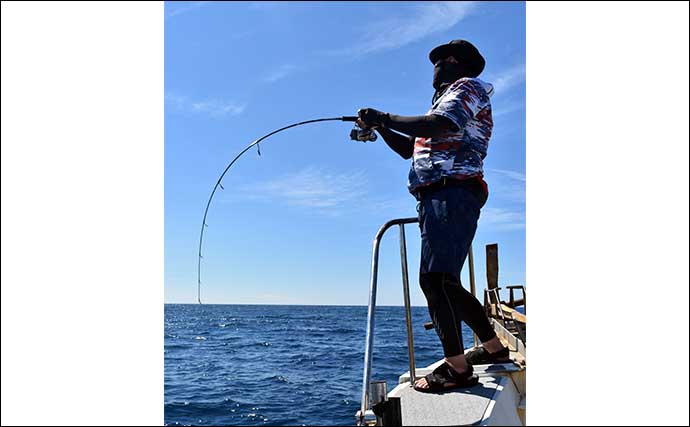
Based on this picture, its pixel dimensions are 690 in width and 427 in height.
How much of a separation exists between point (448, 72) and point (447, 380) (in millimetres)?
1391

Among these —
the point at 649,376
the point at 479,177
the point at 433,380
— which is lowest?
the point at 433,380

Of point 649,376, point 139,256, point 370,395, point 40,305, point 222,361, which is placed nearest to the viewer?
point 649,376

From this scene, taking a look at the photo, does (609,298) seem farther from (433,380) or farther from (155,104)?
(155,104)

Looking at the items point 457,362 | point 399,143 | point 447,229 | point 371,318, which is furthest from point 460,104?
point 457,362

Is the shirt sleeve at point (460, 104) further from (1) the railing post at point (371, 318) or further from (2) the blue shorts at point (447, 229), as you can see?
(1) the railing post at point (371, 318)

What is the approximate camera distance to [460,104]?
234 cm

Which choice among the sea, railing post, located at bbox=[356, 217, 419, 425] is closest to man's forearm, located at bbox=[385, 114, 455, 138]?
railing post, located at bbox=[356, 217, 419, 425]

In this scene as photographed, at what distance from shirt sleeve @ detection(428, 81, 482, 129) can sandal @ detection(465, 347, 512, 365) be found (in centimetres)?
122

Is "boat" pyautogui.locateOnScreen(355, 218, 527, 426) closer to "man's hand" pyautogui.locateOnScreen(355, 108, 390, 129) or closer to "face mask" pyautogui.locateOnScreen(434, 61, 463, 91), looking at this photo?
"man's hand" pyautogui.locateOnScreen(355, 108, 390, 129)

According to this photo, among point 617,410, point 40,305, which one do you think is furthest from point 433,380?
point 40,305

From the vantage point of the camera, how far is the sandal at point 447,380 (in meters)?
2.39

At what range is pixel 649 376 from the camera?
64.2 inches

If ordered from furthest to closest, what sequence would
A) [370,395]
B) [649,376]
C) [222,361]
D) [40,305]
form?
1. [222,361]
2. [40,305]
3. [370,395]
4. [649,376]

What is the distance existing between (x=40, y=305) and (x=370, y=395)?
1.31 meters
